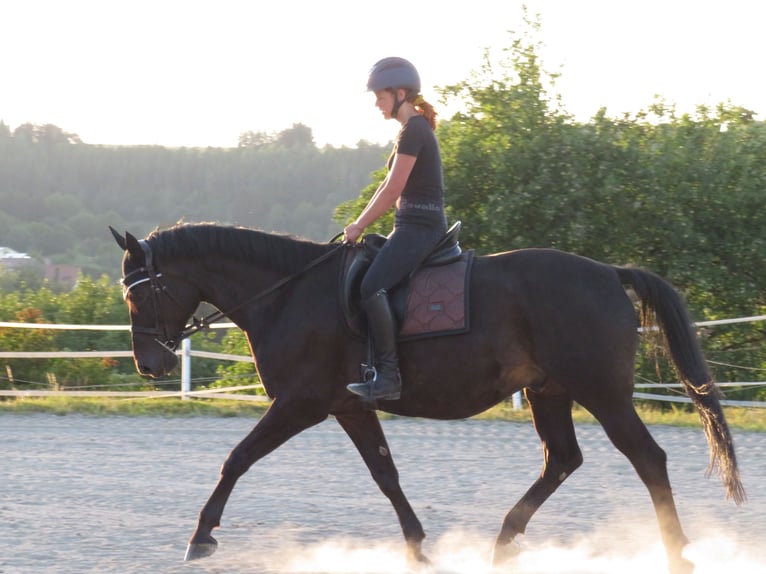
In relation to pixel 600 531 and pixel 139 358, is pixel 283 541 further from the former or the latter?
pixel 600 531

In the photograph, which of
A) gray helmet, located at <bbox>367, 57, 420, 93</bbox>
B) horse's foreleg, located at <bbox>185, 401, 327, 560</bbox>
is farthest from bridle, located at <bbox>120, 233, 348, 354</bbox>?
gray helmet, located at <bbox>367, 57, 420, 93</bbox>

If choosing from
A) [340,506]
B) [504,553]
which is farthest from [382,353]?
[340,506]

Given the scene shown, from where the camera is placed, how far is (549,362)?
236 inches

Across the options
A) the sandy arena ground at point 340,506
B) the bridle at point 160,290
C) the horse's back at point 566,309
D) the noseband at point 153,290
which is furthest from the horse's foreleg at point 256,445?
the horse's back at point 566,309

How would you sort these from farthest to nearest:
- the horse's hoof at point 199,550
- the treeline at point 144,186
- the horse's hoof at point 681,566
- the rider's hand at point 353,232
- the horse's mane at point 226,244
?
the treeline at point 144,186
the horse's mane at point 226,244
the rider's hand at point 353,232
the horse's hoof at point 199,550
the horse's hoof at point 681,566

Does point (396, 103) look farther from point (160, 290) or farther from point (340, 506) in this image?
point (340, 506)

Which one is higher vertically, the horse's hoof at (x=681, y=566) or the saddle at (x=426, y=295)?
the saddle at (x=426, y=295)

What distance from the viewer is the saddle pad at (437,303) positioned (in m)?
6.05

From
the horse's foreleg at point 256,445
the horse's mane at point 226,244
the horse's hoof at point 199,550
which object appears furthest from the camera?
the horse's mane at point 226,244

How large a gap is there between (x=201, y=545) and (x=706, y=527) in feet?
10.6

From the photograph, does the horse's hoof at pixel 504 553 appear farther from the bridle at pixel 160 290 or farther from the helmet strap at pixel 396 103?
the helmet strap at pixel 396 103

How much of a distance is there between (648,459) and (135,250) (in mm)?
3151

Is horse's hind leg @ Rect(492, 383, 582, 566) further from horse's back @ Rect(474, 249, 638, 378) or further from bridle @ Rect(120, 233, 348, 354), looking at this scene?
bridle @ Rect(120, 233, 348, 354)

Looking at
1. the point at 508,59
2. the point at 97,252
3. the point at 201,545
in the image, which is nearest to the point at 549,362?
the point at 201,545
